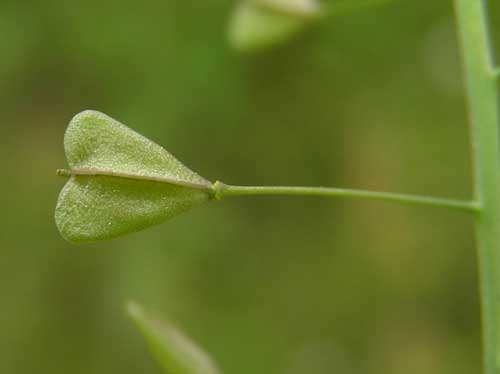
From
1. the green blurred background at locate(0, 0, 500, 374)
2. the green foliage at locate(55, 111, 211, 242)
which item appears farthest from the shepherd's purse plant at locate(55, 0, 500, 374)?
the green blurred background at locate(0, 0, 500, 374)

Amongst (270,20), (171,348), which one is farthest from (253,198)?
(171,348)

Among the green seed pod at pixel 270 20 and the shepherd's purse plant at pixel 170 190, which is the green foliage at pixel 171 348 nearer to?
the shepherd's purse plant at pixel 170 190

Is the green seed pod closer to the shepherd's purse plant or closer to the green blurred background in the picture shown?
the shepherd's purse plant

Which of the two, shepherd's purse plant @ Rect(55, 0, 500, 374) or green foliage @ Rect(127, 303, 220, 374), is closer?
shepherd's purse plant @ Rect(55, 0, 500, 374)

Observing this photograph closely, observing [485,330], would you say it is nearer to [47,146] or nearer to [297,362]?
[297,362]

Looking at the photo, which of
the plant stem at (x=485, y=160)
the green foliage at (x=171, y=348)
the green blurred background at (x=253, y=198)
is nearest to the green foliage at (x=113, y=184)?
the green foliage at (x=171, y=348)

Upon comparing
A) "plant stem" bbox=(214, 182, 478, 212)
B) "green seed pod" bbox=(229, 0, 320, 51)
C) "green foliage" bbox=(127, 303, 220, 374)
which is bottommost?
"green foliage" bbox=(127, 303, 220, 374)

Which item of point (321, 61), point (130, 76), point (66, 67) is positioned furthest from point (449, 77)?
point (66, 67)
